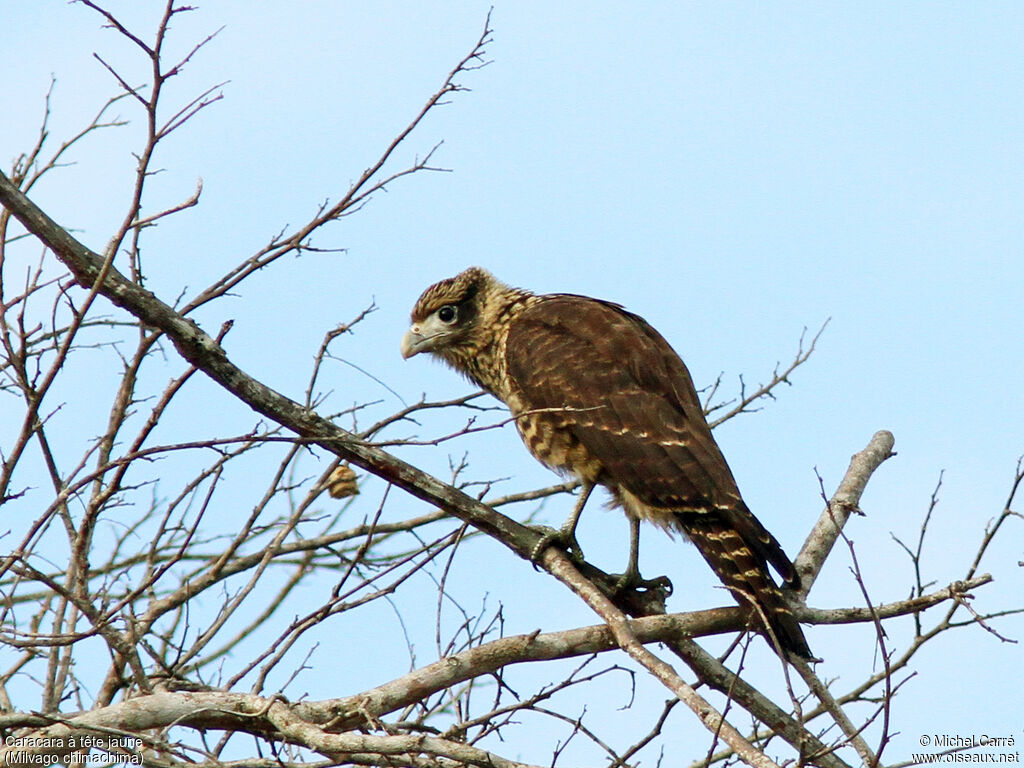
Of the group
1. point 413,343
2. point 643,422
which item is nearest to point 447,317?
point 413,343

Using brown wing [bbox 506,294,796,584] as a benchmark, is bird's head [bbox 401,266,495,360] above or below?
above

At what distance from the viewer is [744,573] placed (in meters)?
4.64

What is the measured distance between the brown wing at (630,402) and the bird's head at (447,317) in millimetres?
528

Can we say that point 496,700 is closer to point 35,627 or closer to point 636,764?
point 636,764

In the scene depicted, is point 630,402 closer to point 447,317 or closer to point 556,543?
point 556,543

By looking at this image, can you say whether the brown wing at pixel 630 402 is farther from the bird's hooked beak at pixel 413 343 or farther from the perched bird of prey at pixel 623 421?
the bird's hooked beak at pixel 413 343

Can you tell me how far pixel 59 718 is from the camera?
344 cm

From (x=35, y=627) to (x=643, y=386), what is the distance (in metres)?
2.88

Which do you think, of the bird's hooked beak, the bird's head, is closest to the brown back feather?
the bird's head

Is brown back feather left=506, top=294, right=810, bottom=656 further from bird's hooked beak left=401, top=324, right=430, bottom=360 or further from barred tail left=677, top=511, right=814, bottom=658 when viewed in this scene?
bird's hooked beak left=401, top=324, right=430, bottom=360

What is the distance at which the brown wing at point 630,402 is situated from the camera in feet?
16.5

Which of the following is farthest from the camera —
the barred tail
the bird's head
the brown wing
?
the bird's head

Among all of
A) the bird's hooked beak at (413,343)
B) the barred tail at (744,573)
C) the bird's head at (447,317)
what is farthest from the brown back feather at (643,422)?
the bird's hooked beak at (413,343)

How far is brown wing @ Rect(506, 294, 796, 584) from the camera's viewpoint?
16.5 feet
